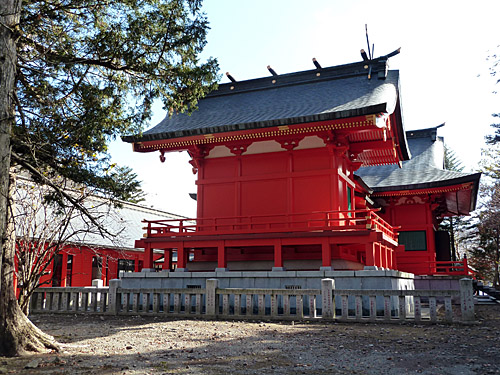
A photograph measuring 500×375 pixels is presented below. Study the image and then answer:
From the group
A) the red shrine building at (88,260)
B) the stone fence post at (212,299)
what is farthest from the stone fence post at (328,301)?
the red shrine building at (88,260)

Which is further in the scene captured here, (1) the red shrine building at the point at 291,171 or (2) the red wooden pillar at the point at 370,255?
(1) the red shrine building at the point at 291,171

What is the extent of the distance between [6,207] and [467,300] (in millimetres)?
9922

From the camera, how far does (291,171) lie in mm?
16188

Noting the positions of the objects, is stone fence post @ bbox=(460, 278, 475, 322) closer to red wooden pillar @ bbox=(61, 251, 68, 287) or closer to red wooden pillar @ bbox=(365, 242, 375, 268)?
red wooden pillar @ bbox=(365, 242, 375, 268)

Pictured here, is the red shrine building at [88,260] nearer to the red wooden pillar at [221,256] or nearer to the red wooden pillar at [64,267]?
the red wooden pillar at [64,267]

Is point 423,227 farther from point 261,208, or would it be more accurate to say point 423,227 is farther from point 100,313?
point 100,313

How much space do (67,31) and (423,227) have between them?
1900cm

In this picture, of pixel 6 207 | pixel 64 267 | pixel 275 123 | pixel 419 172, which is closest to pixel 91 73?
pixel 6 207

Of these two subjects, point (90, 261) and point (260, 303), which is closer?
point (260, 303)

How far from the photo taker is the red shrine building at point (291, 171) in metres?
14.6

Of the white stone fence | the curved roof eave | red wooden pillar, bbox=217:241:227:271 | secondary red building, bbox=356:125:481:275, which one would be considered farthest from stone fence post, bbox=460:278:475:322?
secondary red building, bbox=356:125:481:275

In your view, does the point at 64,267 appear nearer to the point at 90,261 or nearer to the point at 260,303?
the point at 90,261

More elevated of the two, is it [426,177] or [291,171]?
[426,177]

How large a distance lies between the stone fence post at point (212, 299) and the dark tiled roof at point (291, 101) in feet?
16.9
